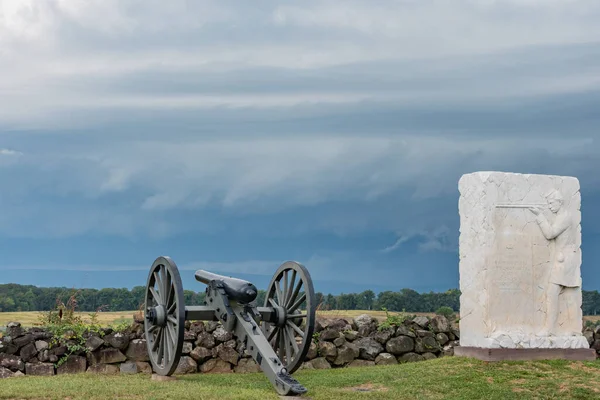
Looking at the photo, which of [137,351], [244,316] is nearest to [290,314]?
[244,316]

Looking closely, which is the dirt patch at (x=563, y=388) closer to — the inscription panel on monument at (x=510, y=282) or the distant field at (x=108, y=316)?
the inscription panel on monument at (x=510, y=282)

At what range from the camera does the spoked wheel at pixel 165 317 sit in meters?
11.3

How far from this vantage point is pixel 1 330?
1455cm

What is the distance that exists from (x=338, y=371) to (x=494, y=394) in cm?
351

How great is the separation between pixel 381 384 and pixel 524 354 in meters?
3.10

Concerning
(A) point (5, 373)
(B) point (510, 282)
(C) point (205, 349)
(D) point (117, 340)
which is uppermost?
(B) point (510, 282)

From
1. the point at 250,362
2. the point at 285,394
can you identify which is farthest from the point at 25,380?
the point at 285,394

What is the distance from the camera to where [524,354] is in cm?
1368

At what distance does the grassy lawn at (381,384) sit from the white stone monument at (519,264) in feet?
1.82

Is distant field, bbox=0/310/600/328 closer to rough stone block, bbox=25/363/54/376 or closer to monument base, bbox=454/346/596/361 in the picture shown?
rough stone block, bbox=25/363/54/376

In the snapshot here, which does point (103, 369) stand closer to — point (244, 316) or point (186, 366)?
point (186, 366)

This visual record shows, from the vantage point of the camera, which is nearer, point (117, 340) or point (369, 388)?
point (369, 388)

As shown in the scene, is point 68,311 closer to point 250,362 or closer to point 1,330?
point 1,330

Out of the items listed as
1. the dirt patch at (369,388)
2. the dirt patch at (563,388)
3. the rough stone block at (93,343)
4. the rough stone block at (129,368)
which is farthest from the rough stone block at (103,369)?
the dirt patch at (563,388)
